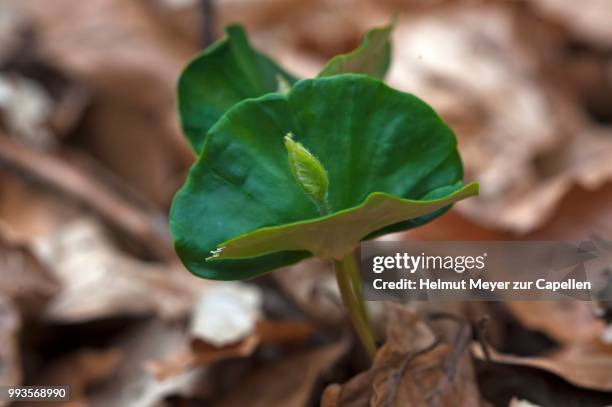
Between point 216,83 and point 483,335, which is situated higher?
point 216,83

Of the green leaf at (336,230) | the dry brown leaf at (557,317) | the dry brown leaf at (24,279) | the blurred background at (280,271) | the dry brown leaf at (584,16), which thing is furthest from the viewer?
the dry brown leaf at (584,16)

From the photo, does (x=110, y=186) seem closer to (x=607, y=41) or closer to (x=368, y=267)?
(x=368, y=267)

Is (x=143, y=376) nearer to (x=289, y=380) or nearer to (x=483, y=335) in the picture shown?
(x=289, y=380)

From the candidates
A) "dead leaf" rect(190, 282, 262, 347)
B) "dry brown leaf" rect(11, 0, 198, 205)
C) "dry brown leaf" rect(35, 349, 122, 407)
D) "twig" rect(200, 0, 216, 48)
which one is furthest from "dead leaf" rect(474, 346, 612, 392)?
"dry brown leaf" rect(11, 0, 198, 205)

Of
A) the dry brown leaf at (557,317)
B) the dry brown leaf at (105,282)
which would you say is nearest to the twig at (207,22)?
the dry brown leaf at (105,282)

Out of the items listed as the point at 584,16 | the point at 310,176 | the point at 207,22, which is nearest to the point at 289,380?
the point at 310,176

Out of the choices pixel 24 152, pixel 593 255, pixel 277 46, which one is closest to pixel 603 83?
pixel 277 46

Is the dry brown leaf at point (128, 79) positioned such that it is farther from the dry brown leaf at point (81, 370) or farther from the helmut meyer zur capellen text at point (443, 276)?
the helmut meyer zur capellen text at point (443, 276)
